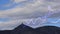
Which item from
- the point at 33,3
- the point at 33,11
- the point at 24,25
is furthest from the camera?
the point at 24,25

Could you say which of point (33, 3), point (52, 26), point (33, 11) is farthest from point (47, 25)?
point (33, 3)

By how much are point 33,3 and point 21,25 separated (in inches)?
103

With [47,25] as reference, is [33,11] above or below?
above

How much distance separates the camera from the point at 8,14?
523 inches

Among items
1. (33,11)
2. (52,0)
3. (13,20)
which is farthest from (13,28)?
(52,0)

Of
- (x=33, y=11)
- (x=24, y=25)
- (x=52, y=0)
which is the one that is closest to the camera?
(x=52, y=0)

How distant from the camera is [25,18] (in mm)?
13141

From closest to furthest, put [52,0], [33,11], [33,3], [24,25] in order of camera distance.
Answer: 1. [52,0]
2. [33,3]
3. [33,11]
4. [24,25]

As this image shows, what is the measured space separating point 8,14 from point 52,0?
4.12 meters

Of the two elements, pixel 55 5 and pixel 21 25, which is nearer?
pixel 55 5

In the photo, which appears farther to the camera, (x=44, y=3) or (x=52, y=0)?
(x=44, y=3)

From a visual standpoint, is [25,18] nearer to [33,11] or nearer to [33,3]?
[33,11]

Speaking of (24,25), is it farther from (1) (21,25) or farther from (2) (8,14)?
(2) (8,14)

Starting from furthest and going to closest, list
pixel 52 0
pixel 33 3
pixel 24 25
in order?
1. pixel 24 25
2. pixel 33 3
3. pixel 52 0
